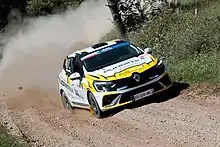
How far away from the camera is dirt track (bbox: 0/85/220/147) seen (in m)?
11.7

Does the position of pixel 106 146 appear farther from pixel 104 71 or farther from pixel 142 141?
pixel 104 71

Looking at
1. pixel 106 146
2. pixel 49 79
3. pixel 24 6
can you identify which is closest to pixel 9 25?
pixel 24 6

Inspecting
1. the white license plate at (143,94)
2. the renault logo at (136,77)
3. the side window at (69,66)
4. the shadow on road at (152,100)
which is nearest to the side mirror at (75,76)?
the side window at (69,66)

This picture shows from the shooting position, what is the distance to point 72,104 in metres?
17.0

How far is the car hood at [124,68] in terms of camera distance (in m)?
14.9

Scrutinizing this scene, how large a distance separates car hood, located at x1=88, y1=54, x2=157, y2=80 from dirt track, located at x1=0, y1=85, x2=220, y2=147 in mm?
818

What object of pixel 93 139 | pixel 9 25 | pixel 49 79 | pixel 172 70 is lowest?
pixel 9 25

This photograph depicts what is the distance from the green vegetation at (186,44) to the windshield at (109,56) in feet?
6.74

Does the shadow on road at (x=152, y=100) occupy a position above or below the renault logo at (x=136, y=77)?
below

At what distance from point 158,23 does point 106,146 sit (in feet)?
37.5

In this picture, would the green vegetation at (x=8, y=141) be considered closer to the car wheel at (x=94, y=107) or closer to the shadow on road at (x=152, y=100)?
the car wheel at (x=94, y=107)

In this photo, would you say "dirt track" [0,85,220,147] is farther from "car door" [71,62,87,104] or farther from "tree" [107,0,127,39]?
"tree" [107,0,127,39]

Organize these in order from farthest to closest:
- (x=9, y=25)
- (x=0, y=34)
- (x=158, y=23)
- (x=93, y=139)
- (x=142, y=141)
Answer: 1. (x=9, y=25)
2. (x=0, y=34)
3. (x=158, y=23)
4. (x=93, y=139)
5. (x=142, y=141)

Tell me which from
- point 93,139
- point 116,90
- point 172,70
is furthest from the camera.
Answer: point 172,70
